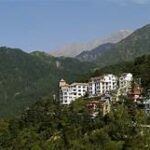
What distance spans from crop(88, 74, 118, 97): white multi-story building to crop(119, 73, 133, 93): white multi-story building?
222 cm

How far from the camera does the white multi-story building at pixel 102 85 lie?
353ft

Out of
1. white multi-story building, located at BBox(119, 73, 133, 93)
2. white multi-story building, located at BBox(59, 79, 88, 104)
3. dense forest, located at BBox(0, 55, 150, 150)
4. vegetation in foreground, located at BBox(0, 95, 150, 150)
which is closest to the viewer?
vegetation in foreground, located at BBox(0, 95, 150, 150)

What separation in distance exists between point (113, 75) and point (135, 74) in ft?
21.2

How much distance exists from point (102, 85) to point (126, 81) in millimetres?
10052

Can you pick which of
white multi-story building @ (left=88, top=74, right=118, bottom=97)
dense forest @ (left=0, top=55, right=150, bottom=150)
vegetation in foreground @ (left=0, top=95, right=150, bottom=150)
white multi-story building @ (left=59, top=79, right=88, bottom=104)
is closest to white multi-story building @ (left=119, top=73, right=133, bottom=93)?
dense forest @ (left=0, top=55, right=150, bottom=150)

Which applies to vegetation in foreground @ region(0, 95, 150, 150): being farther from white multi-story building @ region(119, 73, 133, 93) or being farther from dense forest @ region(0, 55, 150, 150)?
white multi-story building @ region(119, 73, 133, 93)

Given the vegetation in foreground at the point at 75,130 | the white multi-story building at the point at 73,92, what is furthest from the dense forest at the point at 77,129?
the white multi-story building at the point at 73,92

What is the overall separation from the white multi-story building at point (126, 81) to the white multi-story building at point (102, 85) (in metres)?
2.22

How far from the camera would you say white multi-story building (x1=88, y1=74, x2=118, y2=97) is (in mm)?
107562

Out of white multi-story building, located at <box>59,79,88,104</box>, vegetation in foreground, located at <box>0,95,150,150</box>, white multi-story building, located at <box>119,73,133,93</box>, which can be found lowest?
vegetation in foreground, located at <box>0,95,150,150</box>

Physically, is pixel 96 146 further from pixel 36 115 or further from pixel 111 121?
pixel 36 115

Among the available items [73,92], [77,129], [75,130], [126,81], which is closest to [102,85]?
[73,92]

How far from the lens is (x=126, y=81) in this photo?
3959 inches

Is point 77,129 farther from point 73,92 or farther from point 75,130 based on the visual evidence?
point 73,92
